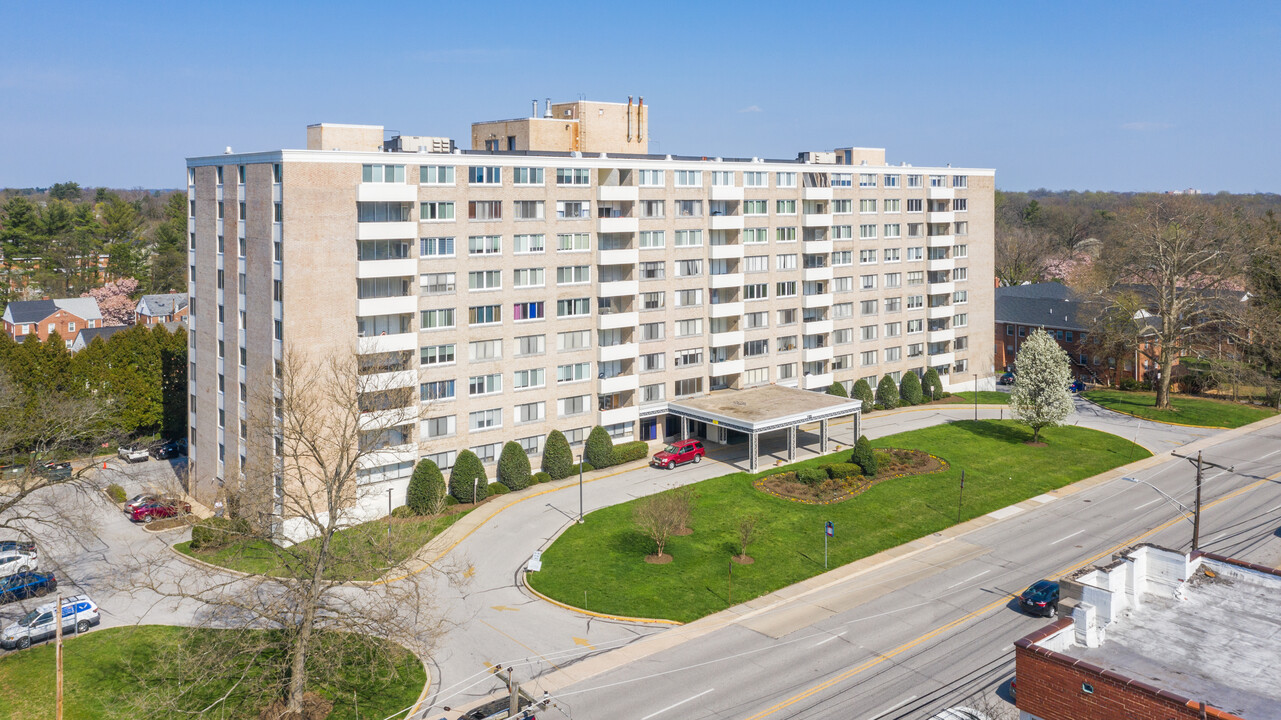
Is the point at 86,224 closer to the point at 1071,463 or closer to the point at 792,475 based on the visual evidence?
the point at 792,475

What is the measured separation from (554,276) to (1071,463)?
4043cm

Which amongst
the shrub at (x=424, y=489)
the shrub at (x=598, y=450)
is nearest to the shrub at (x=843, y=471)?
the shrub at (x=598, y=450)

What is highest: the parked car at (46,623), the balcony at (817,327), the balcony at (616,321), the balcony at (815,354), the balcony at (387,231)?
the balcony at (387,231)

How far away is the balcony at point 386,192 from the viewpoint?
54469 mm

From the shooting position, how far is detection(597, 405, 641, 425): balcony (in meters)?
67.1

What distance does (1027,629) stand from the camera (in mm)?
41625

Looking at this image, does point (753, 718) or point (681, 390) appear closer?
point (753, 718)

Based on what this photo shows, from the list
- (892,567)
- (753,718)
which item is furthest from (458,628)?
(892,567)

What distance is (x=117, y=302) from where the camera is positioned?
419ft

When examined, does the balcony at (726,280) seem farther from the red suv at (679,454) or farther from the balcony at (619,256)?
the red suv at (679,454)

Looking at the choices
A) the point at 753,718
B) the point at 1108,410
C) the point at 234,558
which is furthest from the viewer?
the point at 1108,410

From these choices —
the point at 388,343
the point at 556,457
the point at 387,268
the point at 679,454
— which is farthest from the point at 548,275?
the point at 679,454

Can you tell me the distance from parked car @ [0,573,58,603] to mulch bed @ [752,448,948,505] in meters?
40.7

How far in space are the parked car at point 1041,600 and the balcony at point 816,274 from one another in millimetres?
38361
